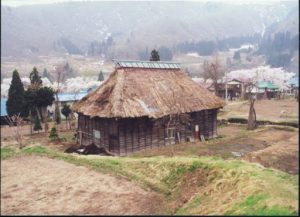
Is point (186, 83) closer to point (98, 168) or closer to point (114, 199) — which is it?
point (98, 168)

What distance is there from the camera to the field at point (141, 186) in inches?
384

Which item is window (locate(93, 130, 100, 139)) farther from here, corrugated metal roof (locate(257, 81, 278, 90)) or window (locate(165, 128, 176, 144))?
corrugated metal roof (locate(257, 81, 278, 90))

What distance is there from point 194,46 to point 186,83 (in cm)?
14109

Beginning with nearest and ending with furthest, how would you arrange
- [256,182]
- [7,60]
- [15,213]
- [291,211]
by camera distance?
[291,211] → [15,213] → [256,182] → [7,60]

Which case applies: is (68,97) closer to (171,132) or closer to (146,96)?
(146,96)

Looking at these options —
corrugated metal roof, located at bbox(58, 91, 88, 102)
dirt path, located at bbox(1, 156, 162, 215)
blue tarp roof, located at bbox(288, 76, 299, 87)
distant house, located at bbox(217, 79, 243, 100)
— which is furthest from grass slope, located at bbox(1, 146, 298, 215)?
blue tarp roof, located at bbox(288, 76, 299, 87)

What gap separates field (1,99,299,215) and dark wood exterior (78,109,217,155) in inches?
348

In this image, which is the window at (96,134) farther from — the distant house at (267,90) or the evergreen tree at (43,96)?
the distant house at (267,90)

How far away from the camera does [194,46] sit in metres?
168

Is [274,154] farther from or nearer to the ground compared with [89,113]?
nearer to the ground

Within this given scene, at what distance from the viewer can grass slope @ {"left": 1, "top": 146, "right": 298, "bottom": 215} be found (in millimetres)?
9164

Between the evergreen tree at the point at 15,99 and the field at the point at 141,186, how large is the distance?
27.9 m

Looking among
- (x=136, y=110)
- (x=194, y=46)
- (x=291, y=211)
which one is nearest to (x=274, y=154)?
(x=136, y=110)

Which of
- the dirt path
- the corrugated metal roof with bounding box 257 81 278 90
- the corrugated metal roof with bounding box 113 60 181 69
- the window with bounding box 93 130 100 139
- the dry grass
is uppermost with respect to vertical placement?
Answer: the corrugated metal roof with bounding box 113 60 181 69
